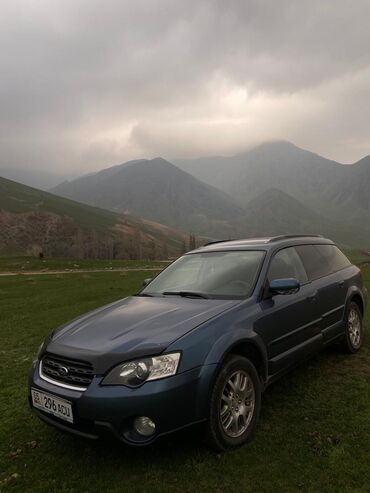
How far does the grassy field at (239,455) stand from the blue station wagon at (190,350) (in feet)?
0.98

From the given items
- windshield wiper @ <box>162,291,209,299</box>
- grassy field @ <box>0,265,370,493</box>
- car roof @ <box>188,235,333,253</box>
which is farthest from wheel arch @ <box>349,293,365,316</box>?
windshield wiper @ <box>162,291,209,299</box>

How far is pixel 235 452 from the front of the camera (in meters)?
3.70

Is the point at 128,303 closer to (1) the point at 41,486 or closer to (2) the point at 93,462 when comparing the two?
(2) the point at 93,462

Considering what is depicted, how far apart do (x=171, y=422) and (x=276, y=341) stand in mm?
1682

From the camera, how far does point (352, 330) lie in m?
6.53

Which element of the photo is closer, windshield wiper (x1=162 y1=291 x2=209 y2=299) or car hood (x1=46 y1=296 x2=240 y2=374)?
car hood (x1=46 y1=296 x2=240 y2=374)

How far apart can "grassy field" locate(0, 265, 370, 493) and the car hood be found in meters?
0.80

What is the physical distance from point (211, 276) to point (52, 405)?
7.80ft

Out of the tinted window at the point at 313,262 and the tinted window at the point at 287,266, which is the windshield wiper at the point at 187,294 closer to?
the tinted window at the point at 287,266

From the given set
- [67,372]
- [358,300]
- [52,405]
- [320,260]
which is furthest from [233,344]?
[358,300]

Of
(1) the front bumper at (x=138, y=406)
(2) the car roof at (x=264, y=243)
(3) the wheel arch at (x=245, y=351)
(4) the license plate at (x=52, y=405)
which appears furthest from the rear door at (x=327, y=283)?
(4) the license plate at (x=52, y=405)

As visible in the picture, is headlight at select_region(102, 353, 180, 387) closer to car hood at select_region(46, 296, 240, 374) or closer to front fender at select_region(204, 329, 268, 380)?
car hood at select_region(46, 296, 240, 374)

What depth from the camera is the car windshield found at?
4660 millimetres

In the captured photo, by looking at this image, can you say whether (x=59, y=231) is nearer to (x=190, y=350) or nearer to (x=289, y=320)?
(x=289, y=320)
